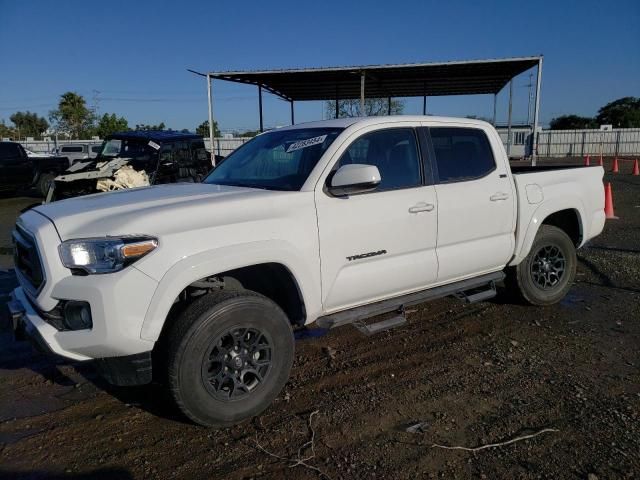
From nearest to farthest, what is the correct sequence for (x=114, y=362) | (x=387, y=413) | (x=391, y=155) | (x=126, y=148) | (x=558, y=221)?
(x=114, y=362) < (x=387, y=413) < (x=391, y=155) < (x=558, y=221) < (x=126, y=148)

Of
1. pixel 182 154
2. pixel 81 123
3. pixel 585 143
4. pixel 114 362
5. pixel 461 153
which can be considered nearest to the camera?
pixel 114 362

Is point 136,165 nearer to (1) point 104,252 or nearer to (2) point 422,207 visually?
(2) point 422,207

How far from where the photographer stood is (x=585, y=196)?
530 centimetres

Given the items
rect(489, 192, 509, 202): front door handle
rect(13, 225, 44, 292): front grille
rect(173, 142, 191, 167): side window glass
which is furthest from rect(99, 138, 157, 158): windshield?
rect(489, 192, 509, 202): front door handle

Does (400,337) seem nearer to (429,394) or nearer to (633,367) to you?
(429,394)

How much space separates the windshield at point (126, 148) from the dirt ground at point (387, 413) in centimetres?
782

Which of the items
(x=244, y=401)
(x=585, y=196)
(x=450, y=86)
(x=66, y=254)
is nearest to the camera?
(x=66, y=254)

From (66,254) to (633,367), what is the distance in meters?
4.09

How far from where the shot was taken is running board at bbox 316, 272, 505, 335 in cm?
359

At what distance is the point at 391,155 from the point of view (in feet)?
13.2

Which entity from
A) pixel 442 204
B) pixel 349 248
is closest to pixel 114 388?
pixel 349 248

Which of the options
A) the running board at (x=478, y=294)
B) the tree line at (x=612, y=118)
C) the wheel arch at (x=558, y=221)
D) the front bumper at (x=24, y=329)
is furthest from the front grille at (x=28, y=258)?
the tree line at (x=612, y=118)

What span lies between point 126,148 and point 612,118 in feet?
222

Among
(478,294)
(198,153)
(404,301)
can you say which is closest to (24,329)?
(404,301)
